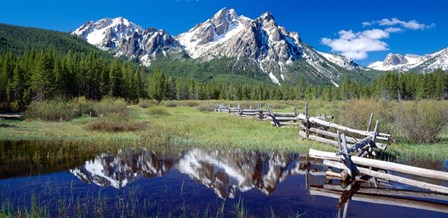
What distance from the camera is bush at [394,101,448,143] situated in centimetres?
1764

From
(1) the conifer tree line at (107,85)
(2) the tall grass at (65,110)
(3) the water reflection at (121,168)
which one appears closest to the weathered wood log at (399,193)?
(3) the water reflection at (121,168)

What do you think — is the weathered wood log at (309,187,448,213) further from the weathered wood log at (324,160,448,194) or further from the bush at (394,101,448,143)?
the bush at (394,101,448,143)

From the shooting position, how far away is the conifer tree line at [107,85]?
50500 millimetres

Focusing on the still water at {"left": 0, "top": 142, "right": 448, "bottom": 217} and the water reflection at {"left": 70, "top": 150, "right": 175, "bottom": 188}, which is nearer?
the still water at {"left": 0, "top": 142, "right": 448, "bottom": 217}

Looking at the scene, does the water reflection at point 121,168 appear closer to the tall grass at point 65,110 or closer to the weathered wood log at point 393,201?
the weathered wood log at point 393,201

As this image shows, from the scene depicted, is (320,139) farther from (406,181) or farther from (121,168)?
(121,168)

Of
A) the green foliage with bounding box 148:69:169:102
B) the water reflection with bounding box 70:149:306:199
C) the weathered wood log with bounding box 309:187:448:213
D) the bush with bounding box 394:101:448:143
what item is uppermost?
the green foliage with bounding box 148:69:169:102

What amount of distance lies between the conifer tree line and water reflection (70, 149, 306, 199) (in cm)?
3729

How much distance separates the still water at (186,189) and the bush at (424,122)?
828cm

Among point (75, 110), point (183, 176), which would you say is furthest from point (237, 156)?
point (75, 110)

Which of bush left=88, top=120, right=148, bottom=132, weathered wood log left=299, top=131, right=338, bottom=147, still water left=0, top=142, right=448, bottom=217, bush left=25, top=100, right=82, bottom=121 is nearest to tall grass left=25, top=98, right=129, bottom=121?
bush left=25, top=100, right=82, bottom=121

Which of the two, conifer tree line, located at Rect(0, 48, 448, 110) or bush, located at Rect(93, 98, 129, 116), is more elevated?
conifer tree line, located at Rect(0, 48, 448, 110)

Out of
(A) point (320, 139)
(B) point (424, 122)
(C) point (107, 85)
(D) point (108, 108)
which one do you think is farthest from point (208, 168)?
(C) point (107, 85)

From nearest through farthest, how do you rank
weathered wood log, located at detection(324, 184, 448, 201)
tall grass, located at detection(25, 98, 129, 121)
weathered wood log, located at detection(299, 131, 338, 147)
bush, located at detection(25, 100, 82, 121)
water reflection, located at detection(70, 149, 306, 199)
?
weathered wood log, located at detection(324, 184, 448, 201)
water reflection, located at detection(70, 149, 306, 199)
weathered wood log, located at detection(299, 131, 338, 147)
bush, located at detection(25, 100, 82, 121)
tall grass, located at detection(25, 98, 129, 121)
